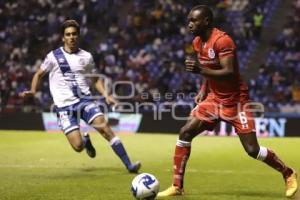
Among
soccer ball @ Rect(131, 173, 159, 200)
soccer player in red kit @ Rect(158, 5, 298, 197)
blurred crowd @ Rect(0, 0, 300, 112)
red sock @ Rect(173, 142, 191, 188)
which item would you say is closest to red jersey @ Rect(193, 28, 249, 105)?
soccer player in red kit @ Rect(158, 5, 298, 197)

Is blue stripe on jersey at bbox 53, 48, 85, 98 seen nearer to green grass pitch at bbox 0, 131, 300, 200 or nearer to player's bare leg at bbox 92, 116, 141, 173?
player's bare leg at bbox 92, 116, 141, 173

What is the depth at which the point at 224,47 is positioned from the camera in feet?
22.8

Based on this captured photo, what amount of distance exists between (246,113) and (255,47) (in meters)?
17.0

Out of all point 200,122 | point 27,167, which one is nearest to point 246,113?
point 200,122

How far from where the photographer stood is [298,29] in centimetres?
2297

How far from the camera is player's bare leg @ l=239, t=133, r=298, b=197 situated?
23.4 ft

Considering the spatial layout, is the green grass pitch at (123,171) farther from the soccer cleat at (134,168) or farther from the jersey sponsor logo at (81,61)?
the jersey sponsor logo at (81,61)

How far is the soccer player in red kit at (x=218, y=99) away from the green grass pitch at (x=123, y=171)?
421 millimetres

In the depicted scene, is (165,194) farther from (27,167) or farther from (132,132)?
(132,132)

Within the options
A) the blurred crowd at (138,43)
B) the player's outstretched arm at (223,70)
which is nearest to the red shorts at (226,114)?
the player's outstretched arm at (223,70)

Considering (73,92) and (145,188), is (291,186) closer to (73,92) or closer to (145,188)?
(145,188)

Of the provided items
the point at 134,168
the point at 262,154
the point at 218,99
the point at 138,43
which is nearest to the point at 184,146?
the point at 218,99

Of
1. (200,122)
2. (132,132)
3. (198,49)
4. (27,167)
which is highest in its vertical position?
(198,49)

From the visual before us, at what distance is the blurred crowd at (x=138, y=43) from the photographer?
69.3 feet
